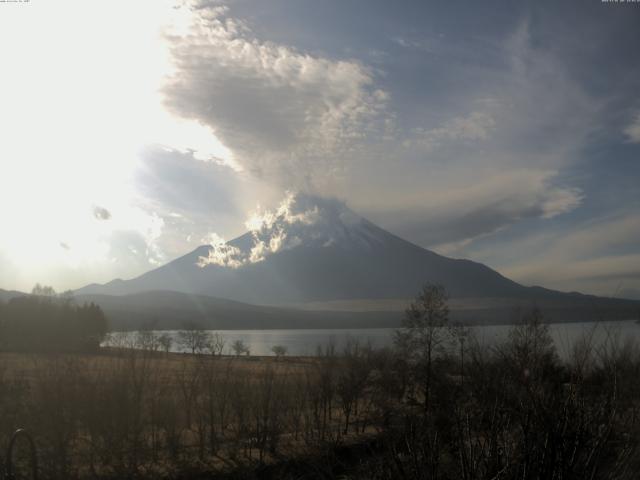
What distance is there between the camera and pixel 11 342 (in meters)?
69.8

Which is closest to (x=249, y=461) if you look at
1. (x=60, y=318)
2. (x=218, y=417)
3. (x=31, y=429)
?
(x=218, y=417)

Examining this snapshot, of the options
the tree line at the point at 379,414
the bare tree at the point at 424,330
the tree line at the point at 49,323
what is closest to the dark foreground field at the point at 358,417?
the tree line at the point at 379,414

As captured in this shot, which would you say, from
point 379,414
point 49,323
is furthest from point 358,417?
point 49,323

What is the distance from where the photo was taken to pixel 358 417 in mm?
32938

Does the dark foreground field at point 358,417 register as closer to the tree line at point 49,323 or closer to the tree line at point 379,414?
the tree line at point 379,414

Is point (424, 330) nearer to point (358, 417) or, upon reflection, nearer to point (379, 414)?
point (358, 417)

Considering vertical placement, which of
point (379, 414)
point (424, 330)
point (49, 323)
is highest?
point (424, 330)

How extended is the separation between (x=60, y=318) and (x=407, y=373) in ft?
185

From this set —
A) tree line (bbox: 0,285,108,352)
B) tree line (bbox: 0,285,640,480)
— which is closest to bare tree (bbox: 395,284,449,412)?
tree line (bbox: 0,285,640,480)

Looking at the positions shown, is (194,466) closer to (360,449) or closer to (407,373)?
(360,449)

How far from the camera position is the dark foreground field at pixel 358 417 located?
4.96 metres

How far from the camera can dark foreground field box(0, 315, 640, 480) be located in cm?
496

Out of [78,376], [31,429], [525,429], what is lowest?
[31,429]

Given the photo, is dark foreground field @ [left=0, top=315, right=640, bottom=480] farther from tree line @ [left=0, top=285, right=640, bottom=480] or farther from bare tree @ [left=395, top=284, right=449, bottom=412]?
bare tree @ [left=395, top=284, right=449, bottom=412]
